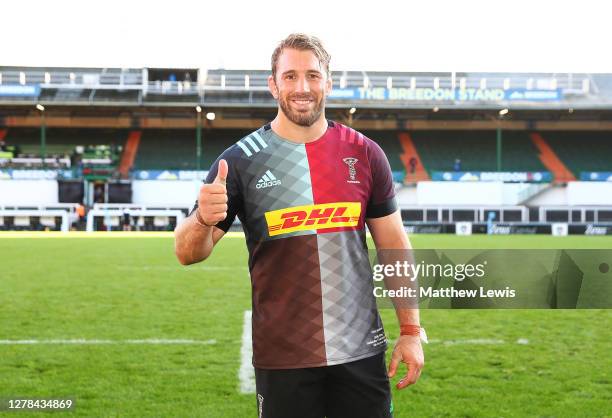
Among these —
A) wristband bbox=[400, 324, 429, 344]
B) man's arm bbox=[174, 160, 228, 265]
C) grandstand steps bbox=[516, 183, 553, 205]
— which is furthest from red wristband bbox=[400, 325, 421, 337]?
grandstand steps bbox=[516, 183, 553, 205]

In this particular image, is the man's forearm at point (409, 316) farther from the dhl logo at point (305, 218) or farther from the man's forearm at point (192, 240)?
the man's forearm at point (192, 240)

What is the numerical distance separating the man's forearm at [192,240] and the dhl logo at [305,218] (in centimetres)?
22

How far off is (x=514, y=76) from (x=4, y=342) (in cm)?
3740

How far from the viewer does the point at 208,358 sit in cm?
556

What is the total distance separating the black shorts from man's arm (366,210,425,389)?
0.19 m

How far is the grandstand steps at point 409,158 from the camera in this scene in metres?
36.4

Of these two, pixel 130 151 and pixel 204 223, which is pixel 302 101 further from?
pixel 130 151

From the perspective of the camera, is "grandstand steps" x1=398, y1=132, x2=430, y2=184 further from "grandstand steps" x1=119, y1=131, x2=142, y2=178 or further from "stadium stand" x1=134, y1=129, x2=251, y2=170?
"grandstand steps" x1=119, y1=131, x2=142, y2=178

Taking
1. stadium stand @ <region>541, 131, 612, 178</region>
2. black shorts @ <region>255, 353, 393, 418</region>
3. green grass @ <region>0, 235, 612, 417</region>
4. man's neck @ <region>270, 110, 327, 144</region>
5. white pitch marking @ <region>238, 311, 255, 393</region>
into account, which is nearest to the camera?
black shorts @ <region>255, 353, 393, 418</region>

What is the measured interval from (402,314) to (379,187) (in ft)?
1.64

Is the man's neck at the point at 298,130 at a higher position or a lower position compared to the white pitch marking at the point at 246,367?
higher

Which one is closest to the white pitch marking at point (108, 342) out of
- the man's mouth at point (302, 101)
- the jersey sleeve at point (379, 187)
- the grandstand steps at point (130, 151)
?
the jersey sleeve at point (379, 187)

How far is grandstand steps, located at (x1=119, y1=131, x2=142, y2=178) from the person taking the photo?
3741cm

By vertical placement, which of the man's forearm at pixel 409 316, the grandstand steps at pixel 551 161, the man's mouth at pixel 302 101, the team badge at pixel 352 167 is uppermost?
the grandstand steps at pixel 551 161
